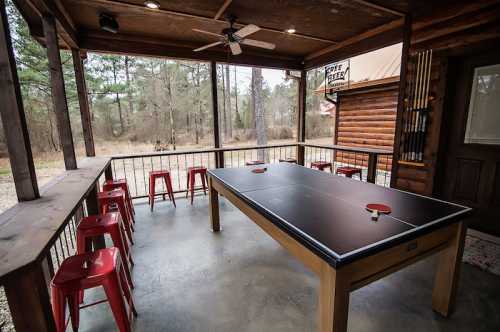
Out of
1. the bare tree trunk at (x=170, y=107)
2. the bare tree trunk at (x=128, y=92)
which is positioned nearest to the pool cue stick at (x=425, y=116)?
the bare tree trunk at (x=170, y=107)

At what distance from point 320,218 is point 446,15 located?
10.7ft

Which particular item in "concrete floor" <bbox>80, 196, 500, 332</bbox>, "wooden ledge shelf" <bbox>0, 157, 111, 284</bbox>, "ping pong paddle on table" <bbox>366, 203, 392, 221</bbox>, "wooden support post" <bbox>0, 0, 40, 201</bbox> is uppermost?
"wooden support post" <bbox>0, 0, 40, 201</bbox>

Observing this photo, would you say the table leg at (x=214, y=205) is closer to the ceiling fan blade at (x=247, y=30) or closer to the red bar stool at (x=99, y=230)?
the red bar stool at (x=99, y=230)

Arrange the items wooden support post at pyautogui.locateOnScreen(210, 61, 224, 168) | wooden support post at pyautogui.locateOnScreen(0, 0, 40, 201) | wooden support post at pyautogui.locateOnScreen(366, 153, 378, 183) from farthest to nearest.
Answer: wooden support post at pyautogui.locateOnScreen(210, 61, 224, 168), wooden support post at pyautogui.locateOnScreen(366, 153, 378, 183), wooden support post at pyautogui.locateOnScreen(0, 0, 40, 201)

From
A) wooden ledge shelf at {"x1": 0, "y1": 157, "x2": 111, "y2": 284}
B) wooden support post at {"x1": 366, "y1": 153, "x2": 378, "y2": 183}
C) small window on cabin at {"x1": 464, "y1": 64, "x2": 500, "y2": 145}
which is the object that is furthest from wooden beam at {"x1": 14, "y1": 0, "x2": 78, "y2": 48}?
small window on cabin at {"x1": 464, "y1": 64, "x2": 500, "y2": 145}

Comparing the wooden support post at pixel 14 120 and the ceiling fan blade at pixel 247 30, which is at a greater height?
the ceiling fan blade at pixel 247 30

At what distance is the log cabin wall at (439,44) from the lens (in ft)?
8.68

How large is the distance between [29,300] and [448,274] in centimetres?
245

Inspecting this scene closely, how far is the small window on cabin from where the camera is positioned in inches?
109

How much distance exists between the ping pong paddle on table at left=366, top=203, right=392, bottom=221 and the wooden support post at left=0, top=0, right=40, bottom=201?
239 cm

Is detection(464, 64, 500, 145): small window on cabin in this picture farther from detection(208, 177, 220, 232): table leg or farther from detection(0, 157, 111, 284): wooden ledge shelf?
detection(0, 157, 111, 284): wooden ledge shelf

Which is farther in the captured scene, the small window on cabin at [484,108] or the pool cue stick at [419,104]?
the pool cue stick at [419,104]

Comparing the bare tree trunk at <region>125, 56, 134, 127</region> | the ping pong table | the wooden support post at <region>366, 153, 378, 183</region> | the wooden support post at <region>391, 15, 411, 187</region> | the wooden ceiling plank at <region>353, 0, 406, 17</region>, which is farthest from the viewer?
the bare tree trunk at <region>125, 56, 134, 127</region>

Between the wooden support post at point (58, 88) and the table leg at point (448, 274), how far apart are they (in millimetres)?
3827
